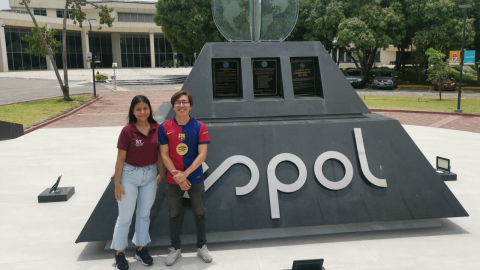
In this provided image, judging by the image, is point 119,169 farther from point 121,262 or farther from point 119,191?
point 121,262

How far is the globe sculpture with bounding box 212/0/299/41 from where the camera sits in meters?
6.66

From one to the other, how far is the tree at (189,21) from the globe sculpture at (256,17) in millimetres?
29923

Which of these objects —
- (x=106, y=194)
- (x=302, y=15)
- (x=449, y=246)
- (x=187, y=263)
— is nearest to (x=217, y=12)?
(x=106, y=194)

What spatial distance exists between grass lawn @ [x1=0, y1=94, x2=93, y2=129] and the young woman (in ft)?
38.3

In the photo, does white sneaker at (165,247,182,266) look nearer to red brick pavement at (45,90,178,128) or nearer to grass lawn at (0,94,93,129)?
red brick pavement at (45,90,178,128)

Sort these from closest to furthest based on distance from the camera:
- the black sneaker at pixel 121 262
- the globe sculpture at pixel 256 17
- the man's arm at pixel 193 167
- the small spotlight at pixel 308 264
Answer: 1. the small spotlight at pixel 308 264
2. the man's arm at pixel 193 167
3. the black sneaker at pixel 121 262
4. the globe sculpture at pixel 256 17

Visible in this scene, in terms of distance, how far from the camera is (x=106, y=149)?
34.4ft

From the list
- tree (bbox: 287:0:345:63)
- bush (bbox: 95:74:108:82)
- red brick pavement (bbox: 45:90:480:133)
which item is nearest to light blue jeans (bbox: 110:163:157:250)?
red brick pavement (bbox: 45:90:480:133)

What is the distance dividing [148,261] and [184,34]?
35.6 m

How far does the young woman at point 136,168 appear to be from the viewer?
3848 millimetres

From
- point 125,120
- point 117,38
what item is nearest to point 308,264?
point 125,120

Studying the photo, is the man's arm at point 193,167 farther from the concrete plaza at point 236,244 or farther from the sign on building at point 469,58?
the sign on building at point 469,58

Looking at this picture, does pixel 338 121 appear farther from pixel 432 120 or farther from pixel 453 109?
pixel 453 109

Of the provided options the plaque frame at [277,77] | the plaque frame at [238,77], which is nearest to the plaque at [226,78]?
the plaque frame at [238,77]
